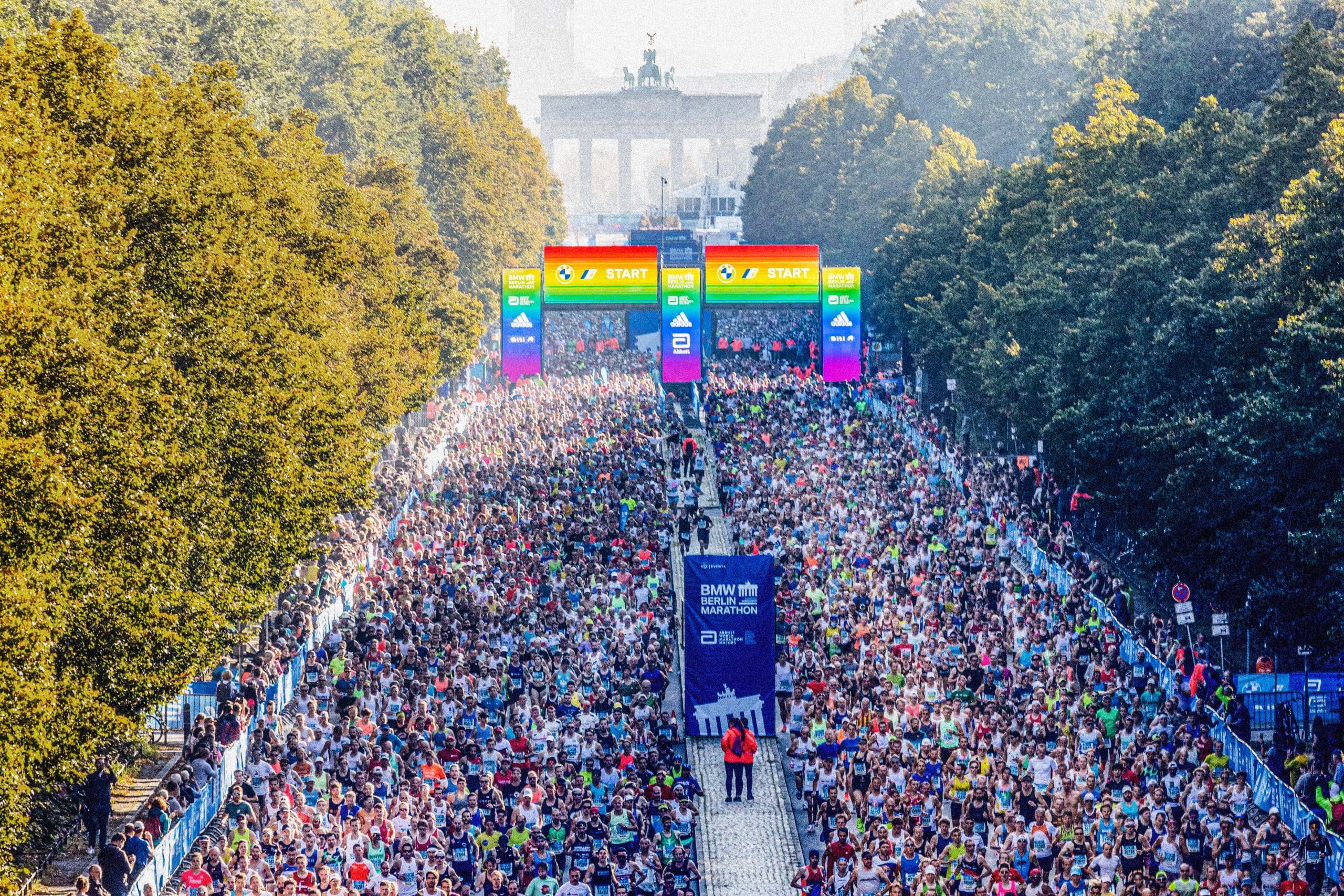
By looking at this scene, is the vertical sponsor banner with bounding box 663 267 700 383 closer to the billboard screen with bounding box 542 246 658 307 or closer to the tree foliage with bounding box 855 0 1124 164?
the billboard screen with bounding box 542 246 658 307

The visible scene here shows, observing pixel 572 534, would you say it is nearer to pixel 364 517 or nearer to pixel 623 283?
pixel 364 517

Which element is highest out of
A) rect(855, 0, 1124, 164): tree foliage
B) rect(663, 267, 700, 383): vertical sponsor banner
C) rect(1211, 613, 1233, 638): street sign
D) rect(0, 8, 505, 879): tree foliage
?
rect(855, 0, 1124, 164): tree foliage

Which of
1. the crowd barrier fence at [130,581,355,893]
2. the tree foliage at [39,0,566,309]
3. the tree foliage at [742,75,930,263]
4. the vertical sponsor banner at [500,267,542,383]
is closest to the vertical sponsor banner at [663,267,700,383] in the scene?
the vertical sponsor banner at [500,267,542,383]

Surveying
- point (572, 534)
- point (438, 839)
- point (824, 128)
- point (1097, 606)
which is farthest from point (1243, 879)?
point (824, 128)

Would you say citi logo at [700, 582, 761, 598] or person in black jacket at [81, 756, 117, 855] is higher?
citi logo at [700, 582, 761, 598]

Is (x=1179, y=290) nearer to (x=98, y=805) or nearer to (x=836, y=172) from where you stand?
(x=98, y=805)
